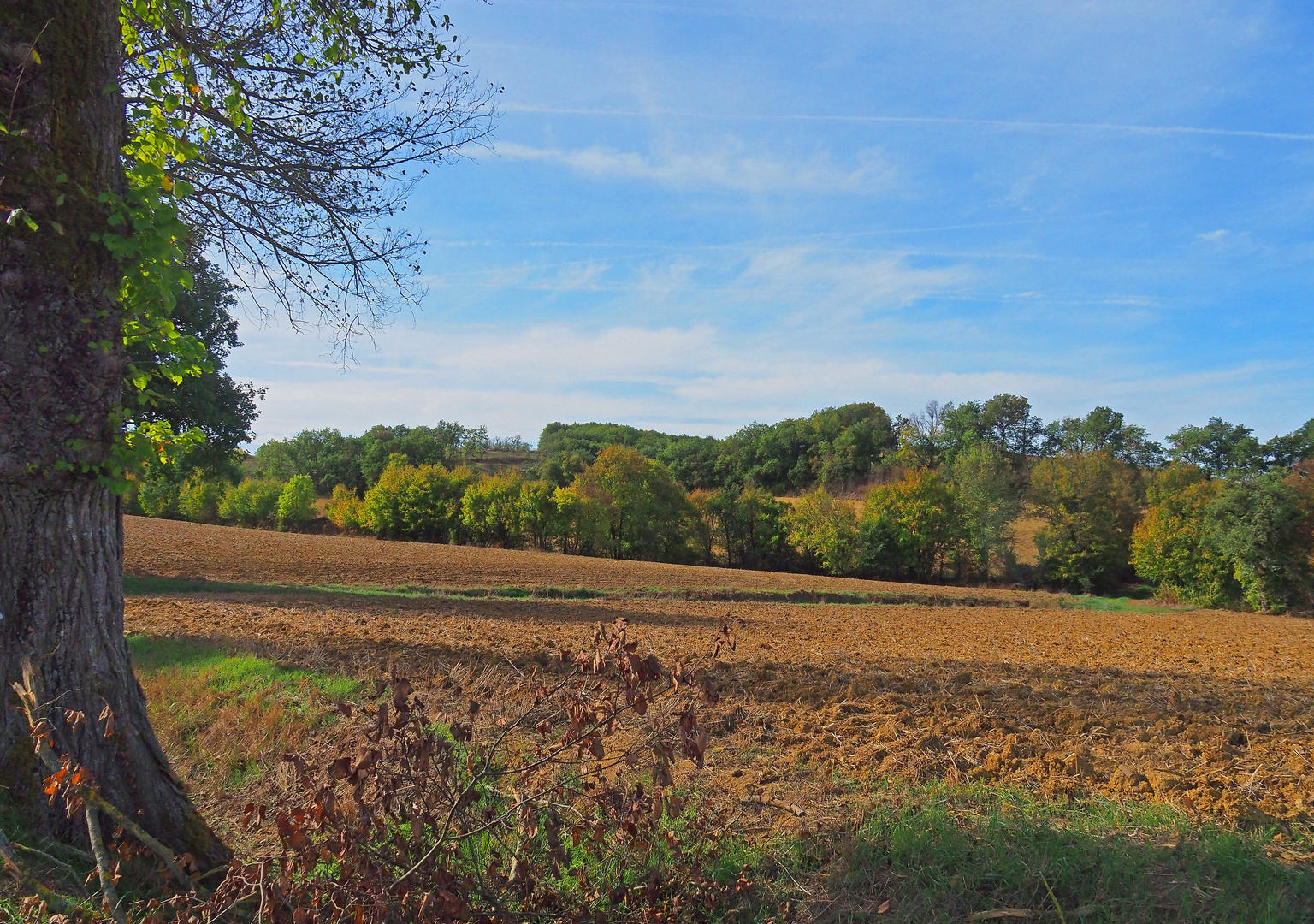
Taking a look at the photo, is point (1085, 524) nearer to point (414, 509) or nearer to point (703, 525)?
point (703, 525)

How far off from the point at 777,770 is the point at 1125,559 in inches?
2123

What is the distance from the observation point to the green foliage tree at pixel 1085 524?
1921 inches

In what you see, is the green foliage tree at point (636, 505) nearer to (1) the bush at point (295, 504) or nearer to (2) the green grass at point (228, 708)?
(1) the bush at point (295, 504)

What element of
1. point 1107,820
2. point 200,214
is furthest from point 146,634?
point 1107,820

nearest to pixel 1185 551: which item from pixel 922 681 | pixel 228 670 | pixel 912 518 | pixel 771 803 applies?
pixel 912 518

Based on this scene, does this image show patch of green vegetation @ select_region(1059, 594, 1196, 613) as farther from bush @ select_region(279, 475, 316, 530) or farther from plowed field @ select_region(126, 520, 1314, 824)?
bush @ select_region(279, 475, 316, 530)

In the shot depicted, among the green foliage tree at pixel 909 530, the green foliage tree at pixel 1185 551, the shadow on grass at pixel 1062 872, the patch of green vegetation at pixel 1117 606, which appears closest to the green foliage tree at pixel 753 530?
the green foliage tree at pixel 909 530

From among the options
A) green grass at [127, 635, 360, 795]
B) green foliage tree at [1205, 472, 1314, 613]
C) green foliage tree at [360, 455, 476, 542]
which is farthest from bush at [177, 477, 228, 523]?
green foliage tree at [1205, 472, 1314, 613]

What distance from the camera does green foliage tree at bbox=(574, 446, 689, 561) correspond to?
53219 mm

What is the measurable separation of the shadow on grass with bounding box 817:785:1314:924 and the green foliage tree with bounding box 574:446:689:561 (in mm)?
48029

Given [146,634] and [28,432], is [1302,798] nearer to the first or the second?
[28,432]

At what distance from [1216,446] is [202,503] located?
326 ft

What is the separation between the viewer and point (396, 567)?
3075cm

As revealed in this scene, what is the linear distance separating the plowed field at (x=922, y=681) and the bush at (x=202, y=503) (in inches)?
1580
